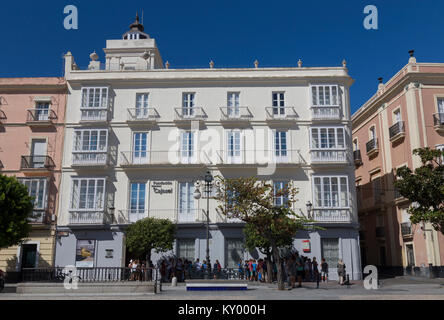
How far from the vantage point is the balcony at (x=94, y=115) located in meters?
27.9

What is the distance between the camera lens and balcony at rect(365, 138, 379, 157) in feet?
103

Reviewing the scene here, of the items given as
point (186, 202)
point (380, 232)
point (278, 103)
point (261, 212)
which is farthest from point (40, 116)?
point (380, 232)

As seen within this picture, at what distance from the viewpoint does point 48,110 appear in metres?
28.6

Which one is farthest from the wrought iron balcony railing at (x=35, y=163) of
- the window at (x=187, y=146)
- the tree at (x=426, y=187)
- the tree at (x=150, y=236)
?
the tree at (x=426, y=187)

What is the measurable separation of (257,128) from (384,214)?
11624mm

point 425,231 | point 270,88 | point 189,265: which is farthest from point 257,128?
point 425,231

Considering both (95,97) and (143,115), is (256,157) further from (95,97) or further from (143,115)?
(95,97)

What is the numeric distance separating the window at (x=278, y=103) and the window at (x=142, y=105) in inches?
346

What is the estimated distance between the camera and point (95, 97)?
28.5 meters

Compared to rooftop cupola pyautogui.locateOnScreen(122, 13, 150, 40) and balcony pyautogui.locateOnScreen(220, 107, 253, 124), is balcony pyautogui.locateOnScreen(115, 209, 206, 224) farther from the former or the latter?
rooftop cupola pyautogui.locateOnScreen(122, 13, 150, 40)

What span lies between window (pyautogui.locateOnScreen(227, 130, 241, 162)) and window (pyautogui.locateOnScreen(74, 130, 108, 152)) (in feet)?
26.9

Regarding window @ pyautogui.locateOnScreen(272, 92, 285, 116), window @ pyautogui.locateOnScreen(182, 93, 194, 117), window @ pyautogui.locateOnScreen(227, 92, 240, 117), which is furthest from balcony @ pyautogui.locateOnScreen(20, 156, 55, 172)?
window @ pyautogui.locateOnScreen(272, 92, 285, 116)
